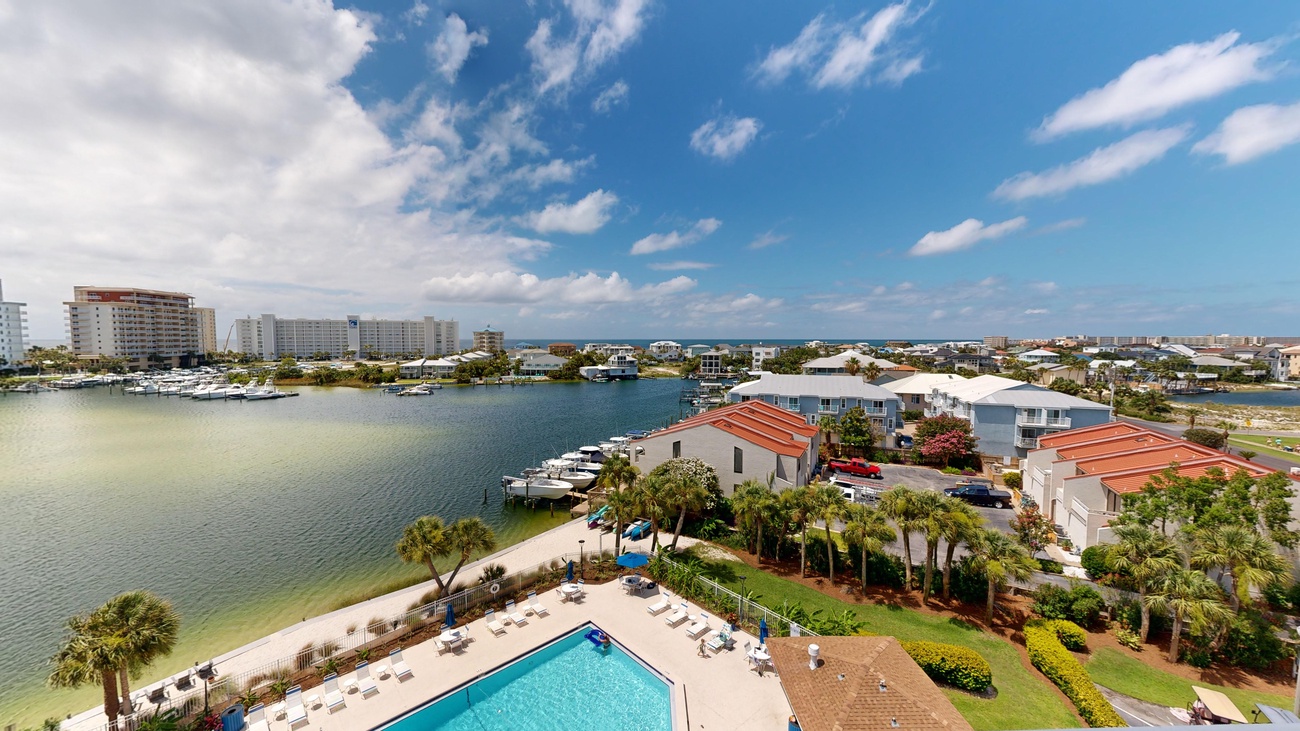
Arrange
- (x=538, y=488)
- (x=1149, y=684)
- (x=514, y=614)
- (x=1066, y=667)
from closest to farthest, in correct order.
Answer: (x=1066, y=667) < (x=1149, y=684) < (x=514, y=614) < (x=538, y=488)

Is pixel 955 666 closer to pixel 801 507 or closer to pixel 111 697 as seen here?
pixel 801 507

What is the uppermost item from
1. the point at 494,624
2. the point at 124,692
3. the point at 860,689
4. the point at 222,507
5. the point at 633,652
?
the point at 860,689

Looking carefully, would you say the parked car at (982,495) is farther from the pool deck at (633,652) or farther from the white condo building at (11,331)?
the white condo building at (11,331)

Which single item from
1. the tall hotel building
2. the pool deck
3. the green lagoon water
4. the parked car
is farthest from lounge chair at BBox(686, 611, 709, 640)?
the tall hotel building

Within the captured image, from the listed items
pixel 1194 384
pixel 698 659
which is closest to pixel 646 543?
pixel 698 659

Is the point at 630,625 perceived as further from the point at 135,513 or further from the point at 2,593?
the point at 135,513

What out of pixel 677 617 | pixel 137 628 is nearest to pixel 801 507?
pixel 677 617
